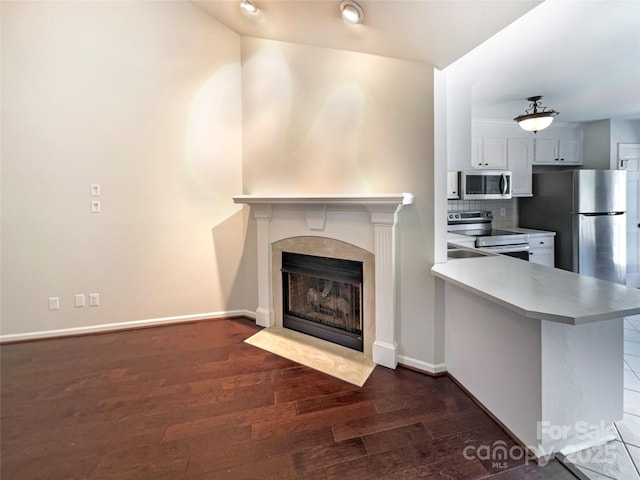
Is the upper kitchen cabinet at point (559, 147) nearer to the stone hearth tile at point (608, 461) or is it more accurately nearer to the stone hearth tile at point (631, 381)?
the stone hearth tile at point (631, 381)

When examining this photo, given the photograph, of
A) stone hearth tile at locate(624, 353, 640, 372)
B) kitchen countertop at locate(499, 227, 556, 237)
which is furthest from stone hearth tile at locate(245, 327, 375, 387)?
kitchen countertop at locate(499, 227, 556, 237)

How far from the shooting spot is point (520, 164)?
459 centimetres

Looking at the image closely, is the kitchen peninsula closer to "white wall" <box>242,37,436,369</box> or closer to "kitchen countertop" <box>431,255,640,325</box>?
"kitchen countertop" <box>431,255,640,325</box>

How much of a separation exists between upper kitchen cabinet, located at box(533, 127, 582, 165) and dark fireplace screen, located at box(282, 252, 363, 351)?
12.4ft

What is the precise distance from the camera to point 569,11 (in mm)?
2014

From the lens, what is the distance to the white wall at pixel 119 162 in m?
2.93

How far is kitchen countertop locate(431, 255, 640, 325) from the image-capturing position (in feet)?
4.44

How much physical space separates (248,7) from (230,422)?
3022mm

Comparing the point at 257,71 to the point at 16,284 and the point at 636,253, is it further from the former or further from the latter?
the point at 636,253

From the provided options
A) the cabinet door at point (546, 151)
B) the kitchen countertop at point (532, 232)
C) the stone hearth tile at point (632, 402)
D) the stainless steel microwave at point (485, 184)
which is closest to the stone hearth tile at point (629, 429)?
the stone hearth tile at point (632, 402)

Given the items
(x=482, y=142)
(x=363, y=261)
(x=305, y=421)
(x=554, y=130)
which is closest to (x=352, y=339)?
(x=363, y=261)

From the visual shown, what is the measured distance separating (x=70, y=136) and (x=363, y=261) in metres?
2.97

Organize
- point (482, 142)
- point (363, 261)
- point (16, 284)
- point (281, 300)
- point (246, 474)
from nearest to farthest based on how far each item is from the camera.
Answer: point (246, 474) < point (363, 261) < point (16, 284) < point (281, 300) < point (482, 142)

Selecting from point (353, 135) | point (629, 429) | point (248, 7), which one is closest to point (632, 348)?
point (629, 429)
